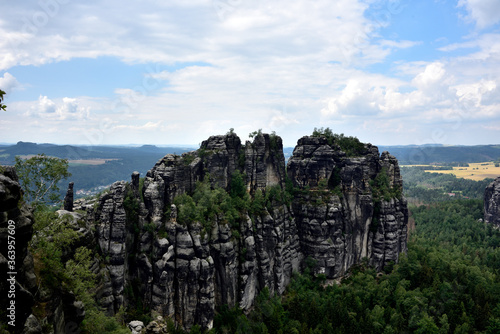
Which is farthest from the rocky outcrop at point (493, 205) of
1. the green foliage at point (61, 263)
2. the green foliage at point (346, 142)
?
the green foliage at point (61, 263)

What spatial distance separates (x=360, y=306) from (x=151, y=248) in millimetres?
40777

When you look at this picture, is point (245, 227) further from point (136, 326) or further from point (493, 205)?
point (493, 205)

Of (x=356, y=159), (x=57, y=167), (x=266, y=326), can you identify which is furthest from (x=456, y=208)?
(x=57, y=167)

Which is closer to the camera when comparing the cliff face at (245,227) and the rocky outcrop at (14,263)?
the rocky outcrop at (14,263)

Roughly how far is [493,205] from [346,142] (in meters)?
93.4

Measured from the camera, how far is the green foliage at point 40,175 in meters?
33.2

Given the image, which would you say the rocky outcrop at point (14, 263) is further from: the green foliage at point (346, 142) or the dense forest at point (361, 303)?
the green foliage at point (346, 142)

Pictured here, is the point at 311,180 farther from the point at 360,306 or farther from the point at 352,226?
the point at 360,306

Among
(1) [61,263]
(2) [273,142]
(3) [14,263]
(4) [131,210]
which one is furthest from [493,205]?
(3) [14,263]

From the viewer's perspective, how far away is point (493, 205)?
12812cm

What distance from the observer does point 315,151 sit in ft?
244

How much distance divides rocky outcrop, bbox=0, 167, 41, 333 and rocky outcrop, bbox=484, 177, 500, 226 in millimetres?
159082

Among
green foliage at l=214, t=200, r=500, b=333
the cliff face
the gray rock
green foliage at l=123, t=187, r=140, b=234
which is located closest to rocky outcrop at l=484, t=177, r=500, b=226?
green foliage at l=214, t=200, r=500, b=333

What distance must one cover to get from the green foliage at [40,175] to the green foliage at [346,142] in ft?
198
